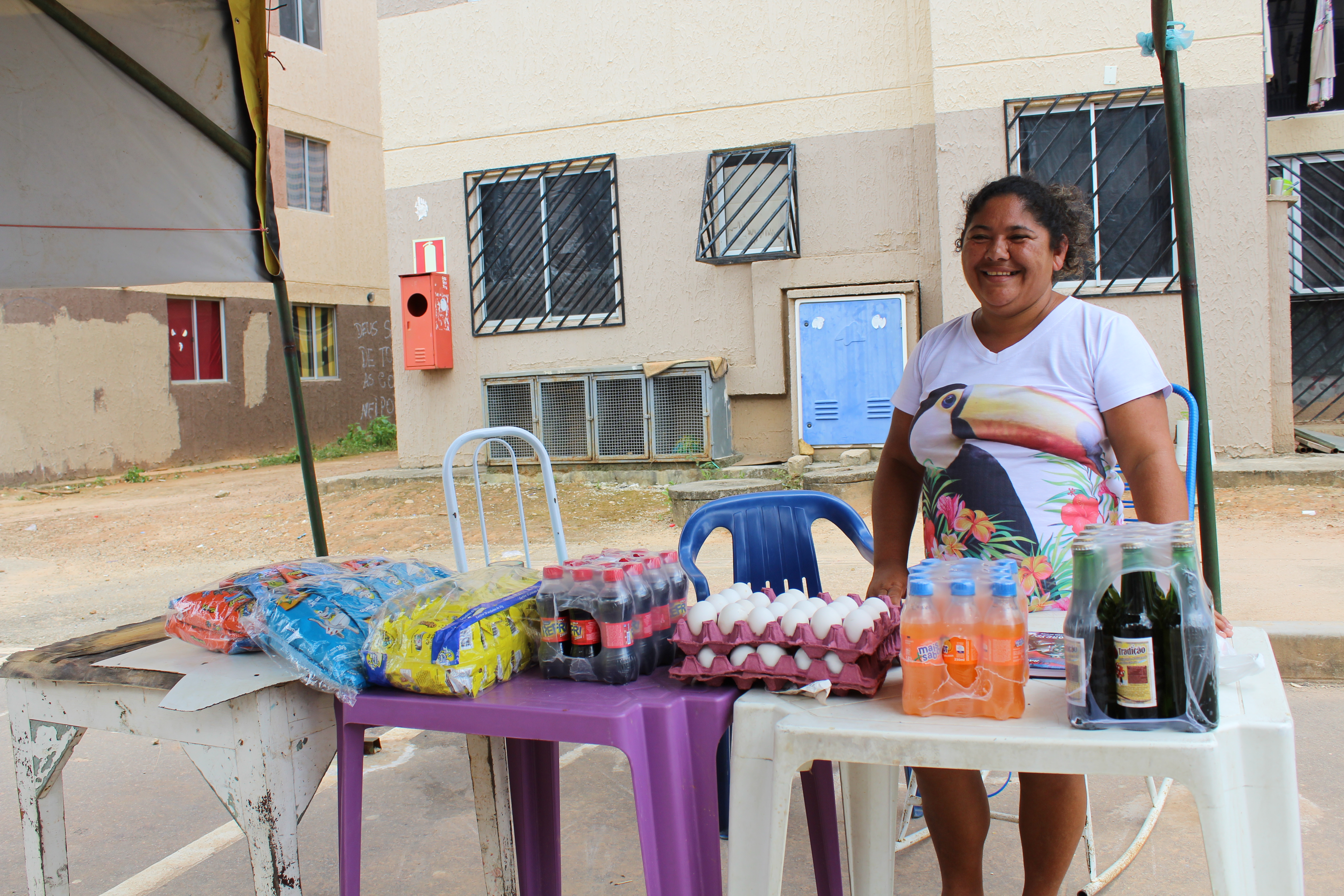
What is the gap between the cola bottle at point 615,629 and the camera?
192 centimetres

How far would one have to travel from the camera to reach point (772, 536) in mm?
3234

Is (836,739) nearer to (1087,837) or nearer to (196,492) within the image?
(1087,837)

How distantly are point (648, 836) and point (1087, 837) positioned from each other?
4.93 feet

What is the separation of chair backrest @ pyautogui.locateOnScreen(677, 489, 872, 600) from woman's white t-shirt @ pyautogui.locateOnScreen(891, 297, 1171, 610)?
99cm

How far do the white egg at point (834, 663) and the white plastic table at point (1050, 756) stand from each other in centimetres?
5

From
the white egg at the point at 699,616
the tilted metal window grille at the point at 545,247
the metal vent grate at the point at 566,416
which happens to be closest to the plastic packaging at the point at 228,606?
the white egg at the point at 699,616

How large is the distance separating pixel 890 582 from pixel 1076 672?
857 mm

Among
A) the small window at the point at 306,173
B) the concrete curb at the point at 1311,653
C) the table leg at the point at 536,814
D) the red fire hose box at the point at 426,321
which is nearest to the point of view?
the table leg at the point at 536,814

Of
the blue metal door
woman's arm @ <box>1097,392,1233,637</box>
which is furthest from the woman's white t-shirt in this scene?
the blue metal door

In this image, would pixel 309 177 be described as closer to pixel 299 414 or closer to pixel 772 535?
pixel 299 414

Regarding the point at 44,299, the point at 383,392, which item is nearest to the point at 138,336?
the point at 44,299

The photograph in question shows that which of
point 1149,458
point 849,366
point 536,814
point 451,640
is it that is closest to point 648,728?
point 451,640

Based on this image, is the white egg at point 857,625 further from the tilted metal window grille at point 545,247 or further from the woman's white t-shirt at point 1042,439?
the tilted metal window grille at point 545,247

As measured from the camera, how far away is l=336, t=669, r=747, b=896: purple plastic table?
1771mm
